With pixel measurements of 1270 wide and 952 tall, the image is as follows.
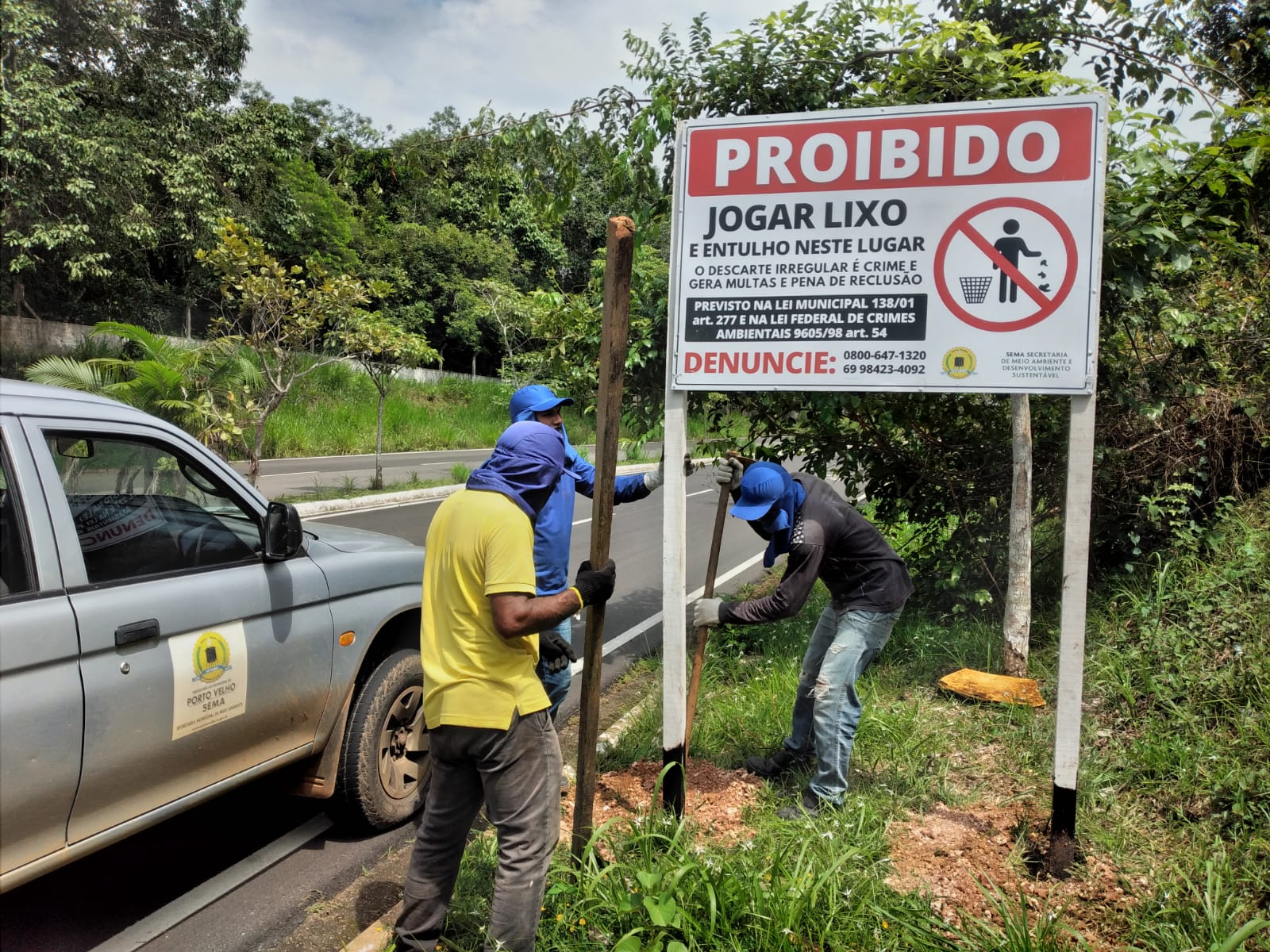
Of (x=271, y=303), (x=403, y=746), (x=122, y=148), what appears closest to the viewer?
(x=403, y=746)

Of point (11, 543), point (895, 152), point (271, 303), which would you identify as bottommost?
point (11, 543)

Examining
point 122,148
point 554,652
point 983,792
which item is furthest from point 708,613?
point 122,148

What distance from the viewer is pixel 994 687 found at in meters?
4.99

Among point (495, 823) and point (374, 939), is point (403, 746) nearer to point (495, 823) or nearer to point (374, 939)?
point (374, 939)

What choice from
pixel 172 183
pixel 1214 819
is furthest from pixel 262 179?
pixel 1214 819

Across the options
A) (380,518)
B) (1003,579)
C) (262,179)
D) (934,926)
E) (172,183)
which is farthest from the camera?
(262,179)

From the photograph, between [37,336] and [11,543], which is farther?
[37,336]

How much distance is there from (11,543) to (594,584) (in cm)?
172

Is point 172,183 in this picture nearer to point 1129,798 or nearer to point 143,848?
point 143,848

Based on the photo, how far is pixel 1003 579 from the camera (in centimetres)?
627

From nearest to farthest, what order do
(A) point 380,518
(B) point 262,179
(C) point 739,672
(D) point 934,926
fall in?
(D) point 934,926 < (C) point 739,672 < (A) point 380,518 < (B) point 262,179

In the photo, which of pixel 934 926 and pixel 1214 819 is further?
pixel 1214 819

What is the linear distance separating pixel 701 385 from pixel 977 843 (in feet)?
7.01

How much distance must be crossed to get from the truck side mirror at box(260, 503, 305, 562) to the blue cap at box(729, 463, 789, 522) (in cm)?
169
